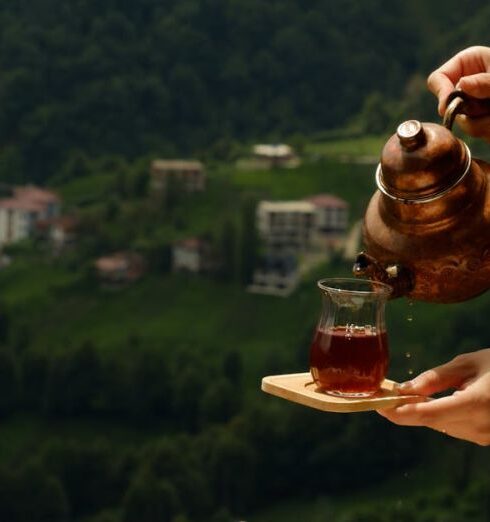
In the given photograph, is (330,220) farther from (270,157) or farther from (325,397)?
(325,397)

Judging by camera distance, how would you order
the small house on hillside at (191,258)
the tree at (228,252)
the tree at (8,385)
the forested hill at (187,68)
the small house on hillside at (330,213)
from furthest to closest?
the forested hill at (187,68), the small house on hillside at (191,258), the tree at (228,252), the tree at (8,385), the small house on hillside at (330,213)

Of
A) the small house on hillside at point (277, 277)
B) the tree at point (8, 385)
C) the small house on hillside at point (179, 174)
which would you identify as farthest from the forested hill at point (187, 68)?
the tree at point (8, 385)

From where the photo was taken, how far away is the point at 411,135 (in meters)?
1.32

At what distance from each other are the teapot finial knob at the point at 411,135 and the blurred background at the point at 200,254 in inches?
579

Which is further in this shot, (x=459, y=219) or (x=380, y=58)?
(x=380, y=58)

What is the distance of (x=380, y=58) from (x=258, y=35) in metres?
2.08

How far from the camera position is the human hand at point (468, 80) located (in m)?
1.38

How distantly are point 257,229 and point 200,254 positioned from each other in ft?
3.04

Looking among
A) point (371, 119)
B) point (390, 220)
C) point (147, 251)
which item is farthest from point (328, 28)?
point (390, 220)

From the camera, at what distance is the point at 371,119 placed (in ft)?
65.8

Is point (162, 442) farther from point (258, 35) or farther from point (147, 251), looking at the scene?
point (258, 35)

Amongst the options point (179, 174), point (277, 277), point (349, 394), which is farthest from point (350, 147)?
point (349, 394)

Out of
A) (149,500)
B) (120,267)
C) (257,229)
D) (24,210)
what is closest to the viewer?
(149,500)

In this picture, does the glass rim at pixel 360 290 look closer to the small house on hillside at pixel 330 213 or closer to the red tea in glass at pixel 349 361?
the red tea in glass at pixel 349 361
